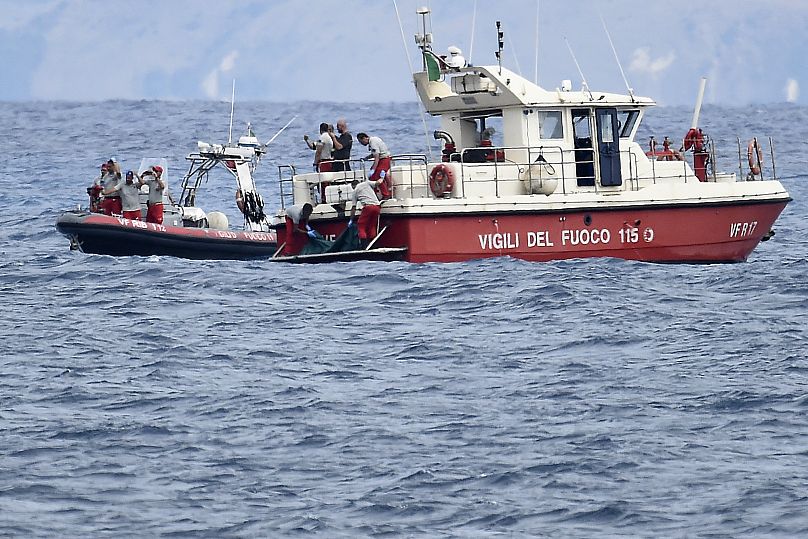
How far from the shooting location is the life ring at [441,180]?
870 inches

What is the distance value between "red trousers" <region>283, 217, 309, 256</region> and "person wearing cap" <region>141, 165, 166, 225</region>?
277cm

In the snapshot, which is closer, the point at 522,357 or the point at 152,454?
the point at 152,454

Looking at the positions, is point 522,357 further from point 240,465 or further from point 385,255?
point 385,255

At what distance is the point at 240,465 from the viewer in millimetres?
12508

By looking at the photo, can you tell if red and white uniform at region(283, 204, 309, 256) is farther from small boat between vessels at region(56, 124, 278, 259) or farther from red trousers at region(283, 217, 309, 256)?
small boat between vessels at region(56, 124, 278, 259)

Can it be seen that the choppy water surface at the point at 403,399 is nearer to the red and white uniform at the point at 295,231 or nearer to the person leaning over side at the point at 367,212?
the red and white uniform at the point at 295,231

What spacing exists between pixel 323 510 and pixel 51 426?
131 inches

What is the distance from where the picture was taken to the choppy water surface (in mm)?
11469

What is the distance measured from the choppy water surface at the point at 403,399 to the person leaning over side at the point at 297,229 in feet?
1.41

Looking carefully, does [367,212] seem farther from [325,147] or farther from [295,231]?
[325,147]

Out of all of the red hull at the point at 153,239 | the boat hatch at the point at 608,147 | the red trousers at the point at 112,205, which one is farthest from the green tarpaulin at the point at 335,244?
the boat hatch at the point at 608,147

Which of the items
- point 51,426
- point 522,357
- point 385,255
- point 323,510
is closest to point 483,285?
point 385,255

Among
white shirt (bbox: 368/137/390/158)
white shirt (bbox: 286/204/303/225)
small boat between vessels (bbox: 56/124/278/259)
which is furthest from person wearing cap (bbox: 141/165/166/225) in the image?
white shirt (bbox: 368/137/390/158)

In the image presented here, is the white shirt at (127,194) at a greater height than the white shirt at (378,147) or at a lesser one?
lesser
